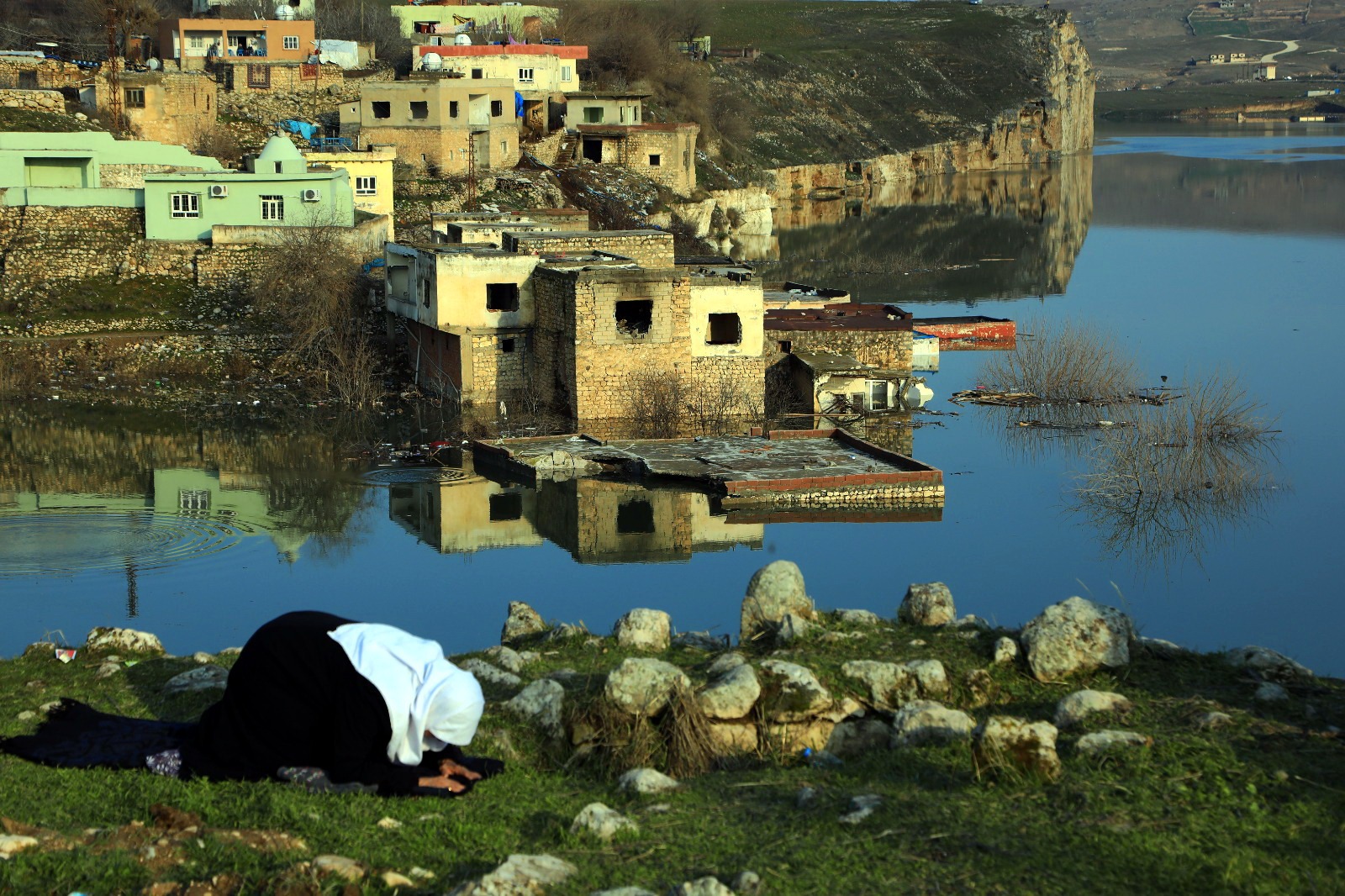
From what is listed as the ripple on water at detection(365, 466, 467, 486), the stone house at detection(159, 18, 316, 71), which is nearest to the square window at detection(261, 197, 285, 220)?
the ripple on water at detection(365, 466, 467, 486)

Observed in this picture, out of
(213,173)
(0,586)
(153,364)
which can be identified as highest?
(213,173)

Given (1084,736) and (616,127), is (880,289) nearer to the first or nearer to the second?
(616,127)

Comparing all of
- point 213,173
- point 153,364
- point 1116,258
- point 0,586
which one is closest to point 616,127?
point 1116,258

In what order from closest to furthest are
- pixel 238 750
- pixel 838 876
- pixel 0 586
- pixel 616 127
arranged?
pixel 838 876 < pixel 238 750 < pixel 0 586 < pixel 616 127

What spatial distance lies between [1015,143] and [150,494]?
9184 centimetres

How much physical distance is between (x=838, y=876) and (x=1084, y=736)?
202cm

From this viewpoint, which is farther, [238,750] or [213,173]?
[213,173]

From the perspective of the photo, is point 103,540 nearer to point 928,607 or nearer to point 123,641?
point 123,641

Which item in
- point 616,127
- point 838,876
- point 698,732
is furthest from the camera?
point 616,127

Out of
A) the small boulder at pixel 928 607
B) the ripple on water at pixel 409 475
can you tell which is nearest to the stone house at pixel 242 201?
the ripple on water at pixel 409 475

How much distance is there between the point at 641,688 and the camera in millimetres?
9367

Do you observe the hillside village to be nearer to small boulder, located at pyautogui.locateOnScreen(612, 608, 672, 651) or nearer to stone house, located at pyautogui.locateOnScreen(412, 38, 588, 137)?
stone house, located at pyautogui.locateOnScreen(412, 38, 588, 137)

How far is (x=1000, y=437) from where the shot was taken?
2816 cm

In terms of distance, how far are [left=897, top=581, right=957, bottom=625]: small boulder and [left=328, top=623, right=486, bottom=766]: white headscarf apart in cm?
448
